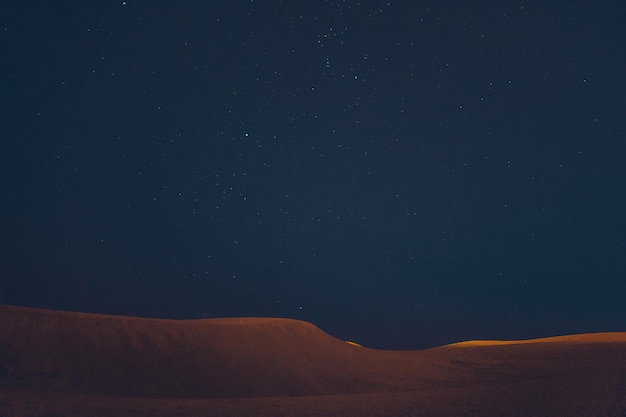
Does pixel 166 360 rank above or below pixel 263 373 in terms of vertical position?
above

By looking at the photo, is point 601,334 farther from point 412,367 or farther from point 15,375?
point 15,375

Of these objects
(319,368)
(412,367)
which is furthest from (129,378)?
(412,367)

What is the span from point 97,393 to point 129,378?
7.06ft

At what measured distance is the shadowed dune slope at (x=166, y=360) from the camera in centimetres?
2081

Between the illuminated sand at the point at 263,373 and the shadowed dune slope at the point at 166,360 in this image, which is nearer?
the illuminated sand at the point at 263,373

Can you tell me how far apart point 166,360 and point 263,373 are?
13.6 feet

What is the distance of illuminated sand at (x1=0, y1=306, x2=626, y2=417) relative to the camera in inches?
600

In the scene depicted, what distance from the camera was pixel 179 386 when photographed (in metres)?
21.4

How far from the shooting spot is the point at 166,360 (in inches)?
946

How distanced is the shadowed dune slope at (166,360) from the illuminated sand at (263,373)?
49mm

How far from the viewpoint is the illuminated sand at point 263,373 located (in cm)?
1523

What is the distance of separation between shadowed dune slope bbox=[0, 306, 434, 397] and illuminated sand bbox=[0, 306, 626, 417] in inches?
1.9

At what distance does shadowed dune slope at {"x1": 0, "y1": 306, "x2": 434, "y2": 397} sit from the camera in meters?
20.8

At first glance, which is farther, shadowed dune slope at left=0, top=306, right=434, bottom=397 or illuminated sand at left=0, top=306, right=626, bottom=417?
shadowed dune slope at left=0, top=306, right=434, bottom=397
